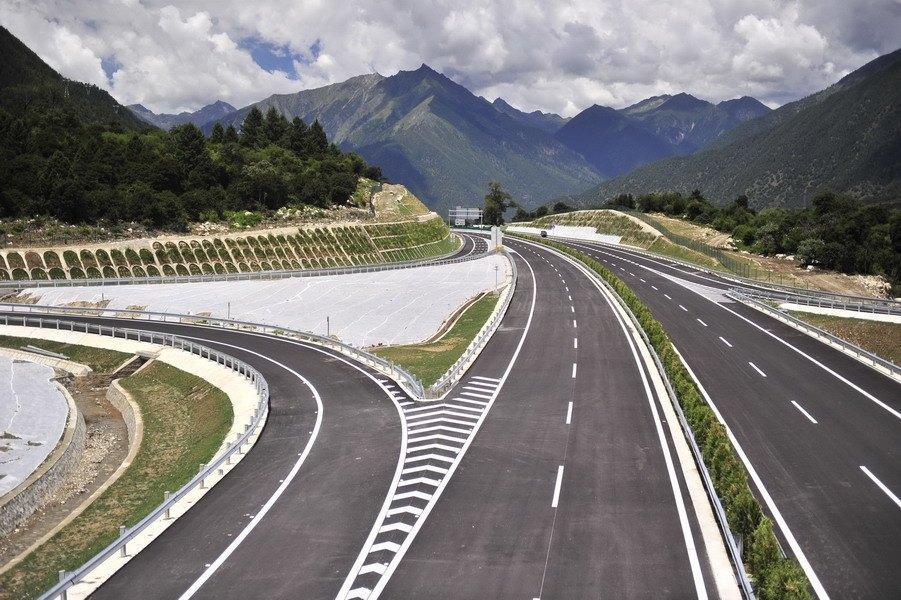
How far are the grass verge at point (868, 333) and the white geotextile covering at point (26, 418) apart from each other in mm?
44434

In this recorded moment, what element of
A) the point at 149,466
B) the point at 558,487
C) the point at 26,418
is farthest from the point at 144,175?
the point at 558,487

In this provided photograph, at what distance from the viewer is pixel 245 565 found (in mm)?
14938

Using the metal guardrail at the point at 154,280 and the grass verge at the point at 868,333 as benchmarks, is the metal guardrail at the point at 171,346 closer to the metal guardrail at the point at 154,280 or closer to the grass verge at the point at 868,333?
the metal guardrail at the point at 154,280

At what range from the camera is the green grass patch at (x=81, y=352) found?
45.1 m

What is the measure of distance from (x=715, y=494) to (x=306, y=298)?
49.7 metres

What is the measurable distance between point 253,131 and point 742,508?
158514 millimetres

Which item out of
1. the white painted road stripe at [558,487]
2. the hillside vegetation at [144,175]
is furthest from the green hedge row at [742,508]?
the hillside vegetation at [144,175]

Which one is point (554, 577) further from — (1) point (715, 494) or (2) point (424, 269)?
(2) point (424, 269)

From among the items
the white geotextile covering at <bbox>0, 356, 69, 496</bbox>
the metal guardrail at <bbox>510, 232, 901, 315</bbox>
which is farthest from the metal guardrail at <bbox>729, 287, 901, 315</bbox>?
the white geotextile covering at <bbox>0, 356, 69, 496</bbox>

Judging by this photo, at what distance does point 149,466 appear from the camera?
90.6 feet

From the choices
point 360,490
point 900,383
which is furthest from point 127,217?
point 900,383

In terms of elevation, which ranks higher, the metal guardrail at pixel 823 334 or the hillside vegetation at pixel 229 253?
the hillside vegetation at pixel 229 253

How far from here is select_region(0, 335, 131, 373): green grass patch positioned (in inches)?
1777

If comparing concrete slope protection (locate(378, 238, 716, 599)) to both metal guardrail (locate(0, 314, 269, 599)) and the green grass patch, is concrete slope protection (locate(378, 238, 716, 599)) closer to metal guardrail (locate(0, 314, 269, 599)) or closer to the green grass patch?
metal guardrail (locate(0, 314, 269, 599))
